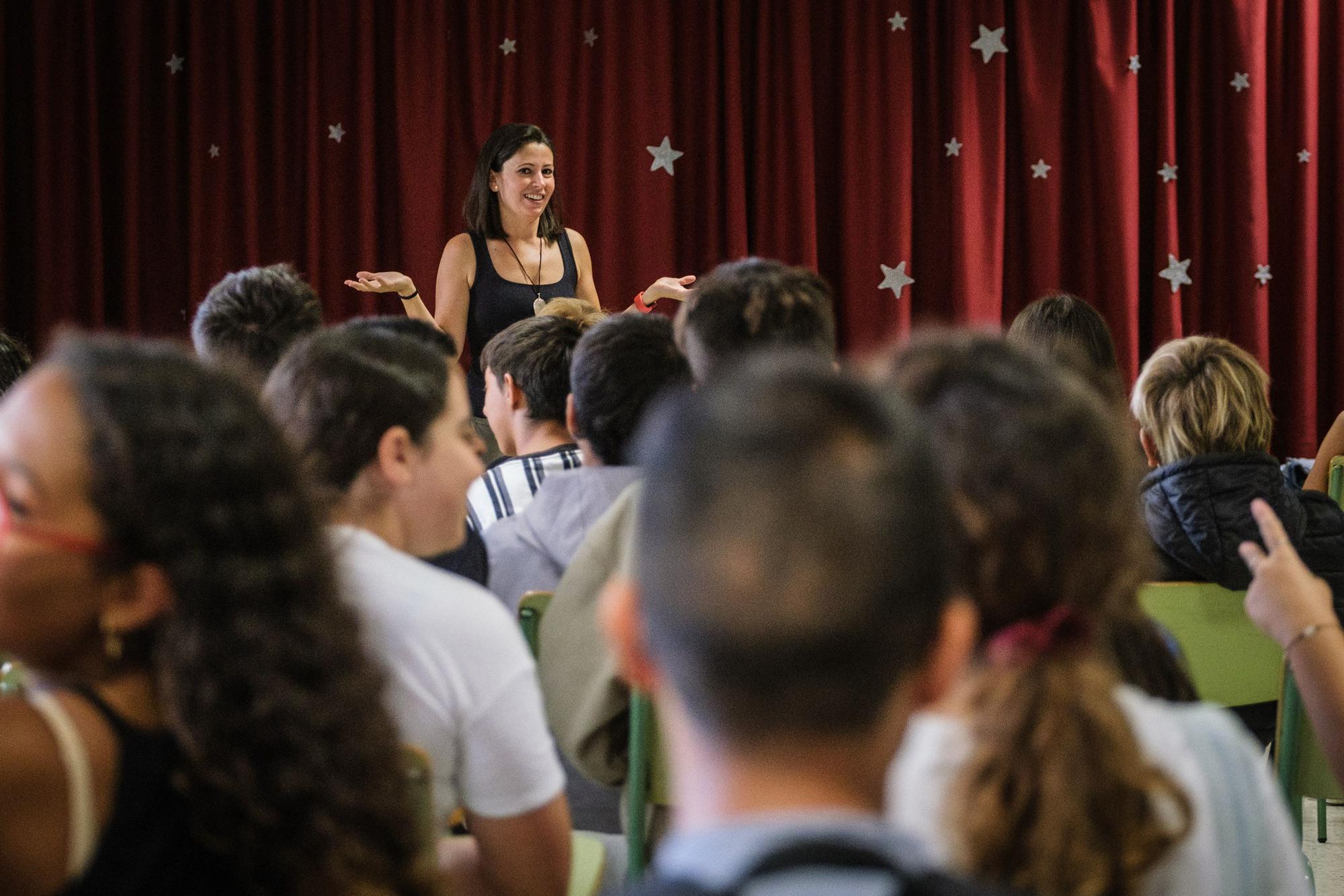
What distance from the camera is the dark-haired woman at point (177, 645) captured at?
35.6 inches

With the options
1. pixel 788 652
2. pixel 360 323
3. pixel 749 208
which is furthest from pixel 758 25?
pixel 788 652

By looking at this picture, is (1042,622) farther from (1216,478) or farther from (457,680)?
(1216,478)

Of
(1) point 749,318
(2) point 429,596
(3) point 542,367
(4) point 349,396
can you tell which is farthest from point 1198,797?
(3) point 542,367

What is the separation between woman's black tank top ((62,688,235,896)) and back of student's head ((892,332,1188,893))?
52 centimetres

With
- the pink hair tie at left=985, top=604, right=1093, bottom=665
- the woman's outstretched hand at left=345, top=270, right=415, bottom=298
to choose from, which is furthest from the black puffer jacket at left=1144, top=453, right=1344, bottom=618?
the woman's outstretched hand at left=345, top=270, right=415, bottom=298

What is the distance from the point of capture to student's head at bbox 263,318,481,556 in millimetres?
1382

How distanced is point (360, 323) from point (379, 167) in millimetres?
3183

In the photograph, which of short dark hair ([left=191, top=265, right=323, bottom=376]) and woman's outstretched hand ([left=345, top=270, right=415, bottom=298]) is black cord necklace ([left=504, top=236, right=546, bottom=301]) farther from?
short dark hair ([left=191, top=265, right=323, bottom=376])

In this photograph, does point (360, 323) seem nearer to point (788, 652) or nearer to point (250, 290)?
point (250, 290)

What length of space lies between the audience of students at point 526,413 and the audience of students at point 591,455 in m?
0.23

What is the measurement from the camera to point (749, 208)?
488 centimetres

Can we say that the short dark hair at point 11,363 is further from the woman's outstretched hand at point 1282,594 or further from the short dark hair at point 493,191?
the woman's outstretched hand at point 1282,594

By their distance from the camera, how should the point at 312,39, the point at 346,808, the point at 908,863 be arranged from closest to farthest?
the point at 908,863, the point at 346,808, the point at 312,39

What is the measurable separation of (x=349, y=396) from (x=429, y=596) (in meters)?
0.27
